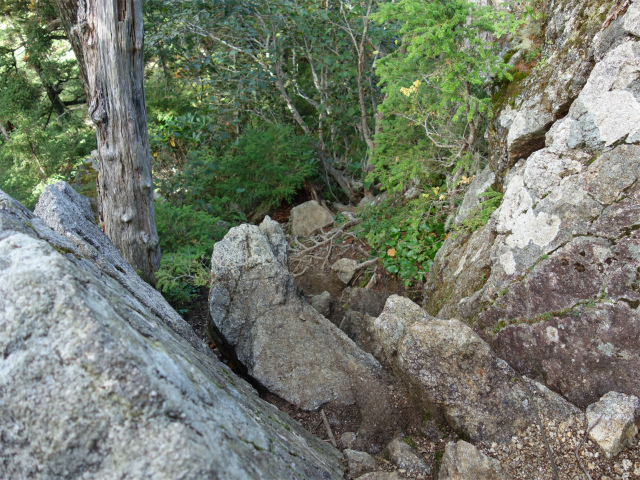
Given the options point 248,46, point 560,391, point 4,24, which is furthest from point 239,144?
point 4,24

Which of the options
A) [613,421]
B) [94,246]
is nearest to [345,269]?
[94,246]

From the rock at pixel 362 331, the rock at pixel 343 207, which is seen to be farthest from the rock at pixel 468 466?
the rock at pixel 343 207

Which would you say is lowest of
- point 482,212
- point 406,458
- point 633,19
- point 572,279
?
point 406,458

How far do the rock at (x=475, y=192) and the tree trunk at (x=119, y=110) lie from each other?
3.50 m

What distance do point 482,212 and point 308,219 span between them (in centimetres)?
402

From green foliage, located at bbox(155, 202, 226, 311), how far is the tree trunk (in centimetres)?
35

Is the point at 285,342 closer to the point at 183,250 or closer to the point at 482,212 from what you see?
the point at 482,212

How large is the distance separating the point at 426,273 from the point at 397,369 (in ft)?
6.53

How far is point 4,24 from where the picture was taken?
1270cm

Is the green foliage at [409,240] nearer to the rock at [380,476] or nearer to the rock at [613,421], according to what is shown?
the rock at [613,421]

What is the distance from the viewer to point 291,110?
9.12 meters

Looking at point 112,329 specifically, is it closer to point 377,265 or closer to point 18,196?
point 377,265

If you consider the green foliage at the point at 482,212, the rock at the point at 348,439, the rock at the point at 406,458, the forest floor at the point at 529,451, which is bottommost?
the forest floor at the point at 529,451

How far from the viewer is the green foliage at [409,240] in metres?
5.31
